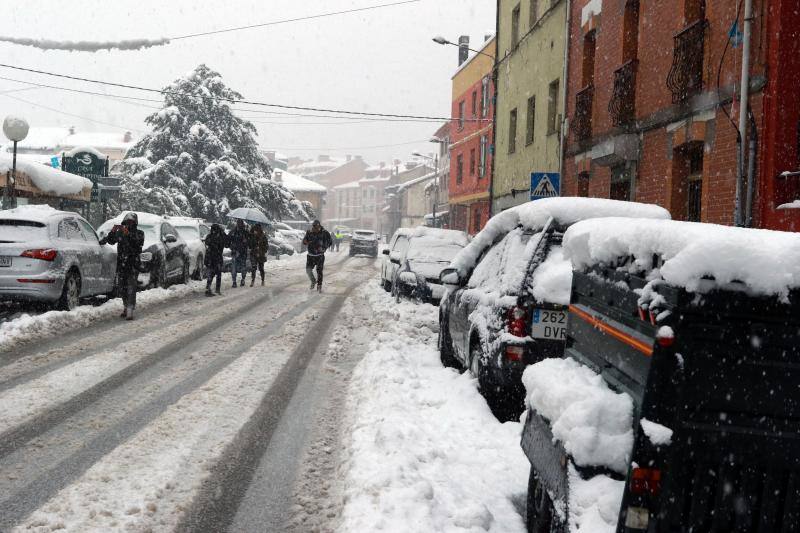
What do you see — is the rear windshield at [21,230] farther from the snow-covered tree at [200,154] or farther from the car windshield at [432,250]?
the snow-covered tree at [200,154]

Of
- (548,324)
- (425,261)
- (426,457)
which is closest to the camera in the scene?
(426,457)

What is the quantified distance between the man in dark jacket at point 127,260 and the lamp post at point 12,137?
535 cm

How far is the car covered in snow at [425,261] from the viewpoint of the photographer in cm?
1355

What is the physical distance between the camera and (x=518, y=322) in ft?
18.3

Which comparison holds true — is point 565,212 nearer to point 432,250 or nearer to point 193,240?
point 432,250

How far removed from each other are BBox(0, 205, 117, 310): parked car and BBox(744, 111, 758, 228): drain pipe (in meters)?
10.3

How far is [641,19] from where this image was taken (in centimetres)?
1448

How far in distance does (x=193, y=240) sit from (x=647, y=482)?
1863 cm

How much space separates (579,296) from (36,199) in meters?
19.4

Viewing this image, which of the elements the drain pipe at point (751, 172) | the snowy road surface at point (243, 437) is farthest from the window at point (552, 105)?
the snowy road surface at point (243, 437)

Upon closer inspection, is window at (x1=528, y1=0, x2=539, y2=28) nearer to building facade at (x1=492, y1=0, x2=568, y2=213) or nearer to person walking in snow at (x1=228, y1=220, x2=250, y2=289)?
building facade at (x1=492, y1=0, x2=568, y2=213)

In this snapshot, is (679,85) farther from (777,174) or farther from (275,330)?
(275,330)

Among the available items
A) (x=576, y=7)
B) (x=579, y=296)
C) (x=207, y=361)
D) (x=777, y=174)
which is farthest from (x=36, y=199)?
(x=579, y=296)

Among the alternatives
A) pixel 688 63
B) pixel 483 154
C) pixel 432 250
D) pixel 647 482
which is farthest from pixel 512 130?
pixel 647 482
